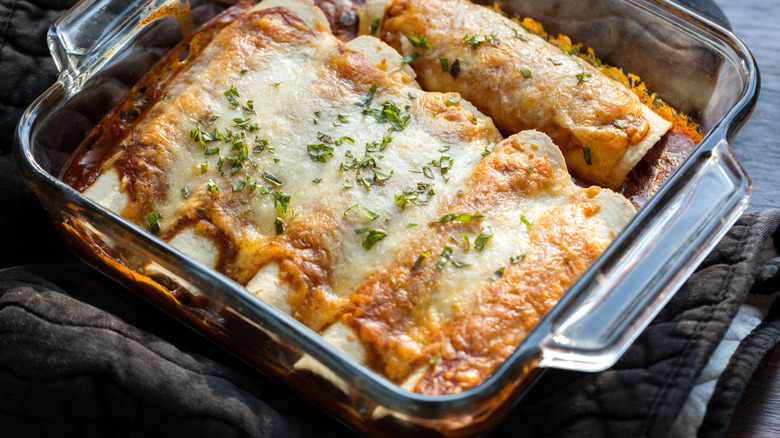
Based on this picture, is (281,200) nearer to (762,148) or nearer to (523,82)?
(523,82)

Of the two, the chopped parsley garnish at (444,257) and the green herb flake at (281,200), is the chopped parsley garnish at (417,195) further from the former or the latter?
the green herb flake at (281,200)

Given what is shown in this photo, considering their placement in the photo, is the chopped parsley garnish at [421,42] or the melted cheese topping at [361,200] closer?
the melted cheese topping at [361,200]

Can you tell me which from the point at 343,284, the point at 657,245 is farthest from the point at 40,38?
the point at 657,245

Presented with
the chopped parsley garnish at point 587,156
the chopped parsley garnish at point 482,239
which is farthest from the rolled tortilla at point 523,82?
the chopped parsley garnish at point 482,239

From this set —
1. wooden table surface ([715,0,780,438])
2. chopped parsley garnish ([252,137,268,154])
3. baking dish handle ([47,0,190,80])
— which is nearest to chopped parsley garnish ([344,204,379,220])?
chopped parsley garnish ([252,137,268,154])

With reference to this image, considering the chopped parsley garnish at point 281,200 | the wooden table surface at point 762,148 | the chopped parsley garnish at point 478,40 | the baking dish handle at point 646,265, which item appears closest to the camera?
the baking dish handle at point 646,265

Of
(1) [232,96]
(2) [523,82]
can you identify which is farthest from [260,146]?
(2) [523,82]

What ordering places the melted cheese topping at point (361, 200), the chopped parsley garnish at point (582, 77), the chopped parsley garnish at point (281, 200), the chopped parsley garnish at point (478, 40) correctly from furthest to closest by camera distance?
1. the chopped parsley garnish at point (478, 40)
2. the chopped parsley garnish at point (582, 77)
3. the chopped parsley garnish at point (281, 200)
4. the melted cheese topping at point (361, 200)
